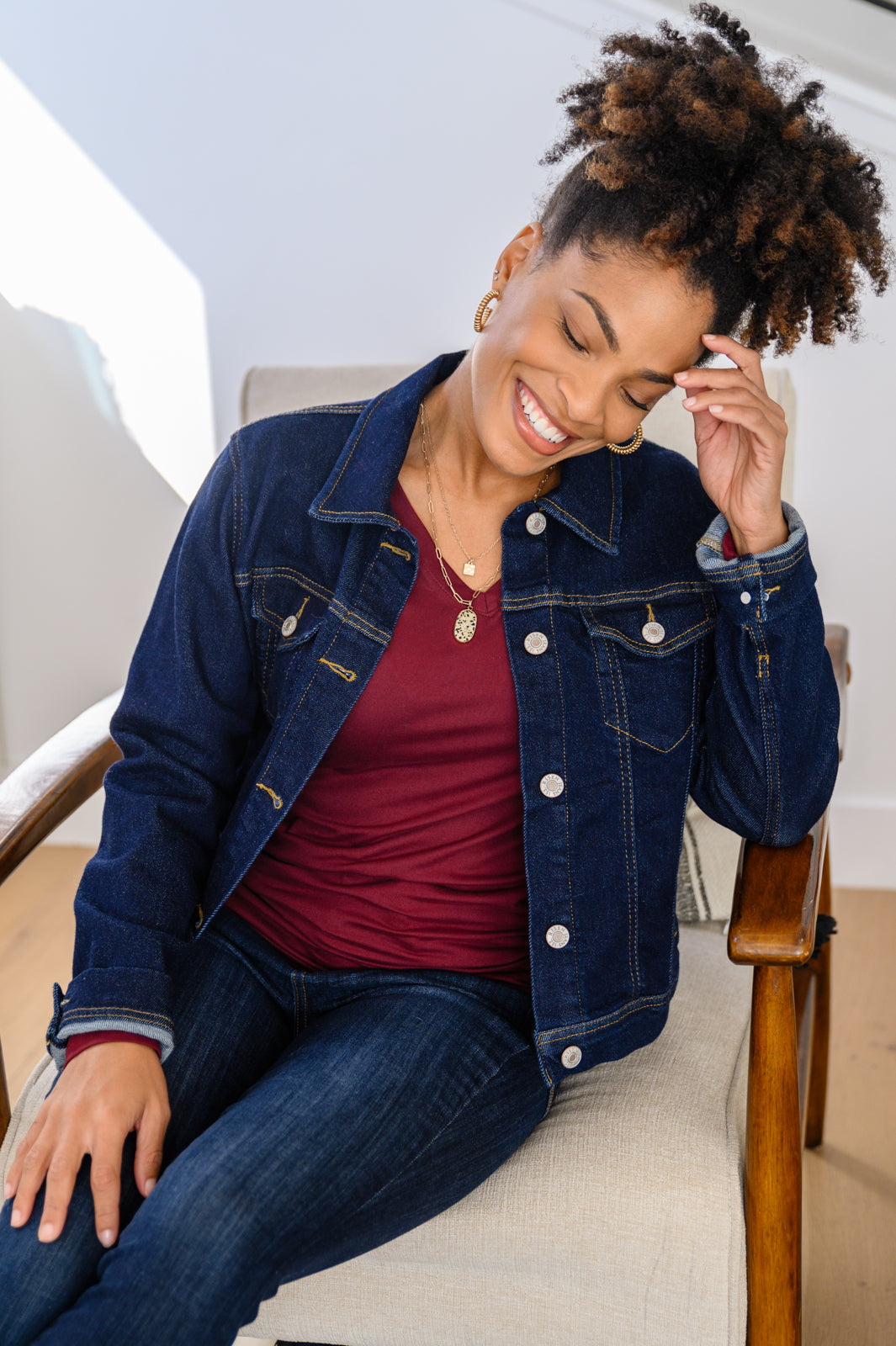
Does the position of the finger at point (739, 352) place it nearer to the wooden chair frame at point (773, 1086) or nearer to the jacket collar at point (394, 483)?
the jacket collar at point (394, 483)

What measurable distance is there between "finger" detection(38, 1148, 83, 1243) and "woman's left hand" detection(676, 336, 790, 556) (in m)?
0.74

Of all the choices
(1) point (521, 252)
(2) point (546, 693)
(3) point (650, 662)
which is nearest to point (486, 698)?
(2) point (546, 693)

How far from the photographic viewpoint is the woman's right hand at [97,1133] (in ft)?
2.88

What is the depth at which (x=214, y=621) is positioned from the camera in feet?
3.69

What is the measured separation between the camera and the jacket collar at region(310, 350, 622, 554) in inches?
44.5

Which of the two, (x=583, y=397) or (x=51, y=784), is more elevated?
(x=583, y=397)

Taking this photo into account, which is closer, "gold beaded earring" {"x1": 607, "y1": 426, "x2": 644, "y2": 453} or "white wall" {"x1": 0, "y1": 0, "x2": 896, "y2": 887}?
"gold beaded earring" {"x1": 607, "y1": 426, "x2": 644, "y2": 453}

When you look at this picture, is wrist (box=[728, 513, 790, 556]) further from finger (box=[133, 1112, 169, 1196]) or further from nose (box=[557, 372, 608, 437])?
finger (box=[133, 1112, 169, 1196])

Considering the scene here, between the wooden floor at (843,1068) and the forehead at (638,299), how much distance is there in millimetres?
1099

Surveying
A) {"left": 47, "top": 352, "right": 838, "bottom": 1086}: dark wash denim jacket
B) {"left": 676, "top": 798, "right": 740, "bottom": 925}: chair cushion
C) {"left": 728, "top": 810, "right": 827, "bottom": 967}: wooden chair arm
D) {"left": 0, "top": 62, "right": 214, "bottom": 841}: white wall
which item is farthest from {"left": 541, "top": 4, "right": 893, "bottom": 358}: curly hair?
{"left": 0, "top": 62, "right": 214, "bottom": 841}: white wall

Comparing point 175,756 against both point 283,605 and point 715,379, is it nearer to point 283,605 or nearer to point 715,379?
point 283,605

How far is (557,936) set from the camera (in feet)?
3.56

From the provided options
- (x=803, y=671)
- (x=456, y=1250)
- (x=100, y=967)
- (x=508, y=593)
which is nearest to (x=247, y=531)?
(x=508, y=593)

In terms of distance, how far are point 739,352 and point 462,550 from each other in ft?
0.98
